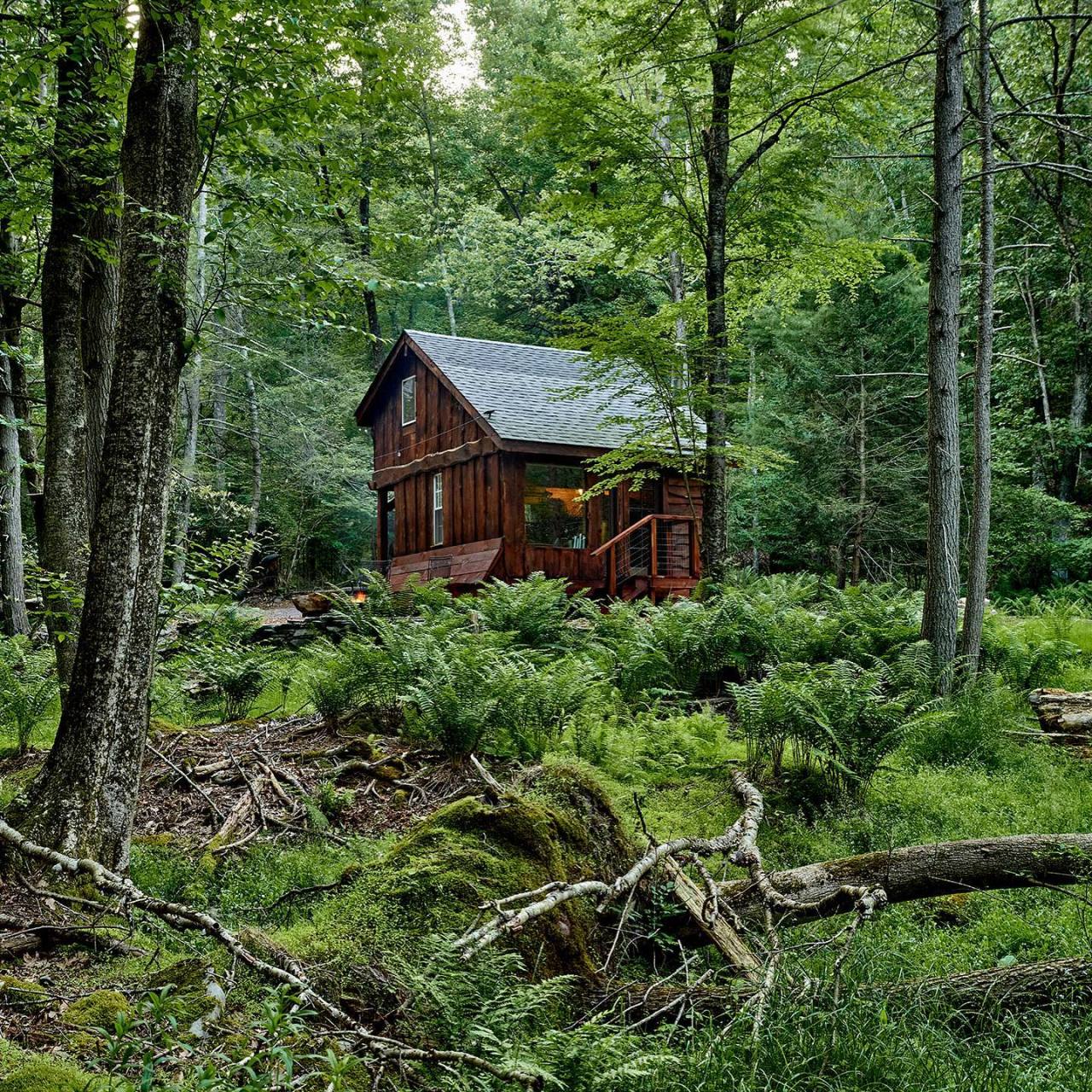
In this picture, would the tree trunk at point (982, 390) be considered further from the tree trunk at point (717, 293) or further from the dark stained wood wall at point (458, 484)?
the dark stained wood wall at point (458, 484)

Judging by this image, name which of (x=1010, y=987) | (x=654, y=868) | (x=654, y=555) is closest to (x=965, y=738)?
(x=1010, y=987)

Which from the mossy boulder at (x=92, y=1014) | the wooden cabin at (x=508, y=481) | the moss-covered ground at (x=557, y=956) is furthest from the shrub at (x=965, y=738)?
the wooden cabin at (x=508, y=481)

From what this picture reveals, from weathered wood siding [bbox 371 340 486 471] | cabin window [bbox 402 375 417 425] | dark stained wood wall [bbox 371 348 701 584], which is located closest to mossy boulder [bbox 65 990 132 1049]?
dark stained wood wall [bbox 371 348 701 584]

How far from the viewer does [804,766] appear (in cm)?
567

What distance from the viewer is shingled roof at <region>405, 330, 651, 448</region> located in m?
17.7

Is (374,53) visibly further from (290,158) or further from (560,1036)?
(560,1036)

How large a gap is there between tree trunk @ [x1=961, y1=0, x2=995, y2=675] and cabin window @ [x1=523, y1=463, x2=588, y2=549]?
12874 millimetres

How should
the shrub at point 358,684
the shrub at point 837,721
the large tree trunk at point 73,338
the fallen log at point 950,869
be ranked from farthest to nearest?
the shrub at point 358,684, the large tree trunk at point 73,338, the shrub at point 837,721, the fallen log at point 950,869

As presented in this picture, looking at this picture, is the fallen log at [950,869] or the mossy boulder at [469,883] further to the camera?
the fallen log at [950,869]

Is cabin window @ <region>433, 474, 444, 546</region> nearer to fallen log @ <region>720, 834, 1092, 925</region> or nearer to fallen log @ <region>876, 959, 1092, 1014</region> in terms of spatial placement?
fallen log @ <region>720, 834, 1092, 925</region>

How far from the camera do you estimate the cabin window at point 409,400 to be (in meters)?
22.0

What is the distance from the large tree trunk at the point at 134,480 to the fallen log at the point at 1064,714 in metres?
6.68

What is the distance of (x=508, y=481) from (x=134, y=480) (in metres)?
14.1

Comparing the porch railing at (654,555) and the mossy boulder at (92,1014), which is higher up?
the porch railing at (654,555)
